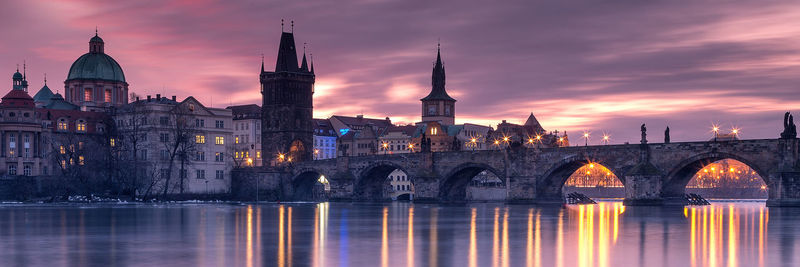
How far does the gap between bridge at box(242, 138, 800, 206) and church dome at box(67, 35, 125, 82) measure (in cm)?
4323

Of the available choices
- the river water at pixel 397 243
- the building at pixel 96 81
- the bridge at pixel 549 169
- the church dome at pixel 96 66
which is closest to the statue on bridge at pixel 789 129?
the bridge at pixel 549 169

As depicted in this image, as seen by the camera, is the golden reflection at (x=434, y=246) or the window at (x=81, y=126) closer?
the golden reflection at (x=434, y=246)

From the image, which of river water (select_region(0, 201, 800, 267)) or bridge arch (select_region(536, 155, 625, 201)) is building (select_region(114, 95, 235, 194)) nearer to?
bridge arch (select_region(536, 155, 625, 201))

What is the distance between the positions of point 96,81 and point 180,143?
4715 cm

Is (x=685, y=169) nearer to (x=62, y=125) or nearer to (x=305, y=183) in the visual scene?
(x=305, y=183)

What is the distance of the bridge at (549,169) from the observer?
8656cm

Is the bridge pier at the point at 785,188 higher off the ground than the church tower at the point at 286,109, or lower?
lower

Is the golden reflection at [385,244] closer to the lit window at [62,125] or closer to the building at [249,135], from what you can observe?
the lit window at [62,125]

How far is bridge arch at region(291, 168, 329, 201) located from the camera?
146 meters

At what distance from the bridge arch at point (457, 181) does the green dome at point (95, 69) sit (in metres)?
76.3

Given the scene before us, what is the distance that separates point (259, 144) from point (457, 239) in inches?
5312

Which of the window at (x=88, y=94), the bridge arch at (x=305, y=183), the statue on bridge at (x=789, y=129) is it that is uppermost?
the window at (x=88, y=94)

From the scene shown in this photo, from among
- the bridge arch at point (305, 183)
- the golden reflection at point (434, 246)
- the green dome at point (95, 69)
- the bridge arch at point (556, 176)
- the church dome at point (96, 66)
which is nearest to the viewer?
the golden reflection at point (434, 246)

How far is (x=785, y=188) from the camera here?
84375mm
